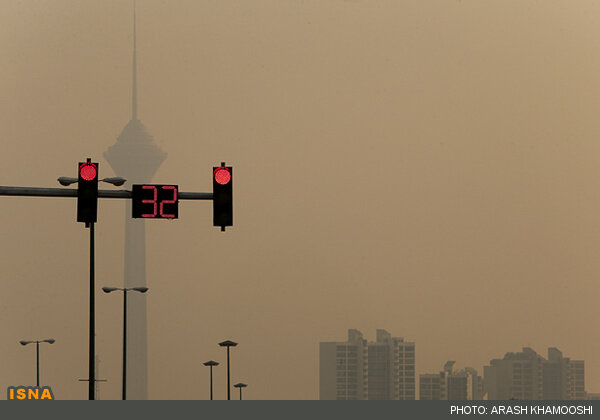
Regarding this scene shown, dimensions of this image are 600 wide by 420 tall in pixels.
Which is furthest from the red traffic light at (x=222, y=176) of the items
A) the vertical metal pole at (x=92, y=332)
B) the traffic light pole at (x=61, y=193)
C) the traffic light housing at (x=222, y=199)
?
the vertical metal pole at (x=92, y=332)

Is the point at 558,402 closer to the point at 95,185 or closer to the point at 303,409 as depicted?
the point at 303,409

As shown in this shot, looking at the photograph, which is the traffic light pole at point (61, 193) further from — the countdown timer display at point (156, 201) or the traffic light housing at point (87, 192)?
the traffic light housing at point (87, 192)

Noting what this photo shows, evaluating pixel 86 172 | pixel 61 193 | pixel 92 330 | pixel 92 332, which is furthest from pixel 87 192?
pixel 92 330

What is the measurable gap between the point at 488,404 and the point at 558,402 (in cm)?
177

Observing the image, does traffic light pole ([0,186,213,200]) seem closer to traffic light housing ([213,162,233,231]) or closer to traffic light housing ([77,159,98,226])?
traffic light housing ([77,159,98,226])

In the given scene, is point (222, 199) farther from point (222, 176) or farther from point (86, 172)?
point (86, 172)

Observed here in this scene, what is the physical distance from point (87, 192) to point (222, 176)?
3298 mm

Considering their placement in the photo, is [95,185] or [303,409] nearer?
[95,185]

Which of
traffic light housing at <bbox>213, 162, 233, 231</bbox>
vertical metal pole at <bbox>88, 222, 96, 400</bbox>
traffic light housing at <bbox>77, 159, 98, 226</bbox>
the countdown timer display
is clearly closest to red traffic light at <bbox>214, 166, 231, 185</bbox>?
traffic light housing at <bbox>213, 162, 233, 231</bbox>

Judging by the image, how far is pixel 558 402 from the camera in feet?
91.2

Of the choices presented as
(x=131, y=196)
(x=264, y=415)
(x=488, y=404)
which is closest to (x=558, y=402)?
(x=488, y=404)

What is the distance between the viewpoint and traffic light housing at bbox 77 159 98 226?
1048 inches

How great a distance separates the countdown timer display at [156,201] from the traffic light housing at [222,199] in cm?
98

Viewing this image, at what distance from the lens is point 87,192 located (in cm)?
2661
